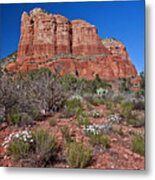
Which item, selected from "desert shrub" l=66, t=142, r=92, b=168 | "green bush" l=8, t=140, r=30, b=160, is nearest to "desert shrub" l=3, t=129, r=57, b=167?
"green bush" l=8, t=140, r=30, b=160

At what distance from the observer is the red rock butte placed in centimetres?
279

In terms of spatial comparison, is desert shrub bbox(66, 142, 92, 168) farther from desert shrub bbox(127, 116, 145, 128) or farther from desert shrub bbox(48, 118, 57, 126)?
desert shrub bbox(127, 116, 145, 128)

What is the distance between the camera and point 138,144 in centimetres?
269

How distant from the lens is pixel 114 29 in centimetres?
279

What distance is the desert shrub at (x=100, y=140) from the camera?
8.97 ft

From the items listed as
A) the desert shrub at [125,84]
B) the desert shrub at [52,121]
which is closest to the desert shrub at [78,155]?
the desert shrub at [52,121]

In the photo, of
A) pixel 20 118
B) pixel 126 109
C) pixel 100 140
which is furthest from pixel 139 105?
pixel 20 118

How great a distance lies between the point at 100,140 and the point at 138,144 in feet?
0.77

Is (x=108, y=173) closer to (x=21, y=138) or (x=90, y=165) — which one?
(x=90, y=165)

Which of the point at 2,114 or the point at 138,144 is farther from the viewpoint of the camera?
the point at 2,114

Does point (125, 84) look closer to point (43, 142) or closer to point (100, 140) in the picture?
point (100, 140)

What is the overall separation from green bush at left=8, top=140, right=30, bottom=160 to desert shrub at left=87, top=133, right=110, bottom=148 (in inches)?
16.1

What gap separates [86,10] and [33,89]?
0.61 meters

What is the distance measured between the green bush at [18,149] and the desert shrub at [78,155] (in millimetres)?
264
